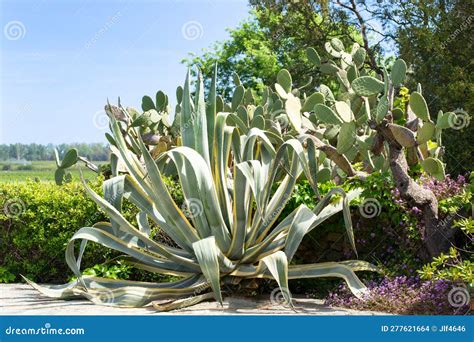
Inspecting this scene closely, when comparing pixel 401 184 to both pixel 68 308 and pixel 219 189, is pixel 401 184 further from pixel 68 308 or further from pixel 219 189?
pixel 68 308

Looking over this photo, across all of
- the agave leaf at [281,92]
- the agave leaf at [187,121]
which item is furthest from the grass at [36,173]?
the agave leaf at [281,92]

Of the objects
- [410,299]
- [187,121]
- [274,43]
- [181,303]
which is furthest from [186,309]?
[274,43]

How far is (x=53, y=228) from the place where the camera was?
720 centimetres

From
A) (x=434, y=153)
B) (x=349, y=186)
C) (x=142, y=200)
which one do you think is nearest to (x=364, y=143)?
(x=349, y=186)

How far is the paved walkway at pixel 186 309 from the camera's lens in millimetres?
5141

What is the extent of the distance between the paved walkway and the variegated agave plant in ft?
0.40

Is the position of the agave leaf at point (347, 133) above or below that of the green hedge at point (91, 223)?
above

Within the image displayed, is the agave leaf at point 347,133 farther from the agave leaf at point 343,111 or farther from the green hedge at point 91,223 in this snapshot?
the green hedge at point 91,223

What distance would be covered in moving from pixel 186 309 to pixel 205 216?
80cm

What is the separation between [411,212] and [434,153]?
1.20 metres

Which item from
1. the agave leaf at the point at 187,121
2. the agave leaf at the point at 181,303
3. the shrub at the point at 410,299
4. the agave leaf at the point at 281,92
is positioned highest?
the agave leaf at the point at 281,92

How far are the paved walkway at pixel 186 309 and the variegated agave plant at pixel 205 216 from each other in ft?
0.40

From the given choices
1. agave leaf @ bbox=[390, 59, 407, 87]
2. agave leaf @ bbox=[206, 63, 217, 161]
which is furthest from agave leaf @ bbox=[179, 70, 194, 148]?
agave leaf @ bbox=[390, 59, 407, 87]

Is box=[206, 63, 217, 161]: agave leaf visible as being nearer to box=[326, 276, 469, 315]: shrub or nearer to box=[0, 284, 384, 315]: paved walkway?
box=[0, 284, 384, 315]: paved walkway
